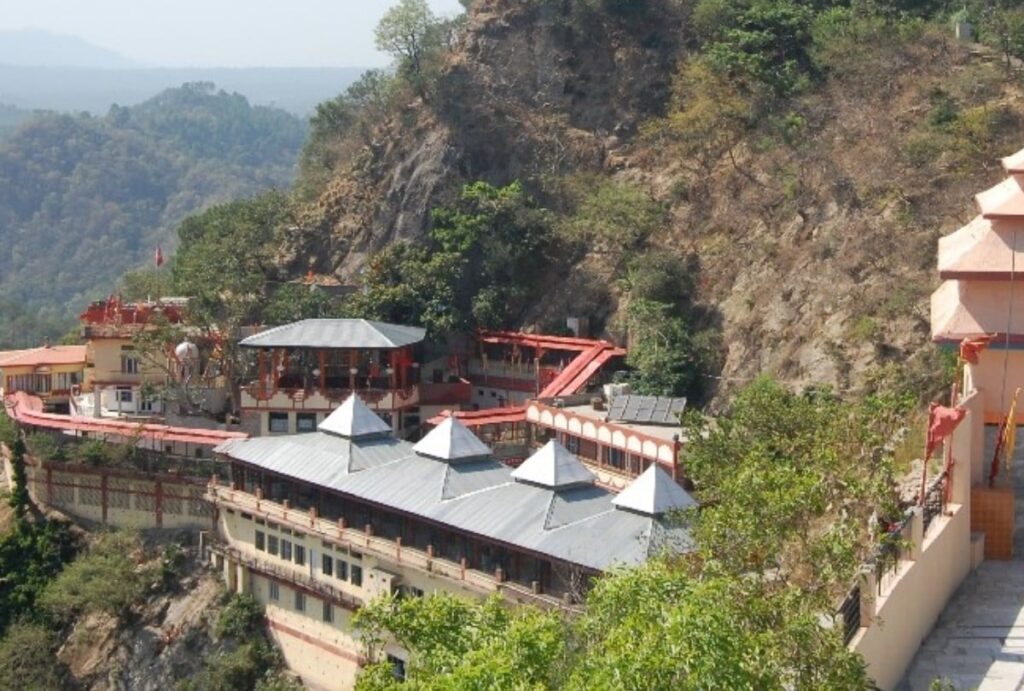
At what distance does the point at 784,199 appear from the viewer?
46.9 metres

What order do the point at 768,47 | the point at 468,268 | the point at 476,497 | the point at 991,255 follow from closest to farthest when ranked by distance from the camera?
the point at 991,255, the point at 476,497, the point at 468,268, the point at 768,47

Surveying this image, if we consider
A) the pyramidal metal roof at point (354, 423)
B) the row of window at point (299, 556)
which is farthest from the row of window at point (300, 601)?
the pyramidal metal roof at point (354, 423)

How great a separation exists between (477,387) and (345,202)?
9788 mm

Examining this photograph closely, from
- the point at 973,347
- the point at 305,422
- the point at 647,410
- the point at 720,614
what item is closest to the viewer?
the point at 720,614

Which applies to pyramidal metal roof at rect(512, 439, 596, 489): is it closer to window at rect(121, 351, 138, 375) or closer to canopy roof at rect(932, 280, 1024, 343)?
canopy roof at rect(932, 280, 1024, 343)

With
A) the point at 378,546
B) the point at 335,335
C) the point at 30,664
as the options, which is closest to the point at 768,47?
the point at 335,335

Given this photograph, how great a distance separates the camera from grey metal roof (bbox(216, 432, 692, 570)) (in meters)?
30.4

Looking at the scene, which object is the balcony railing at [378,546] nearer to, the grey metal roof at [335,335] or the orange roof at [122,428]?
the orange roof at [122,428]

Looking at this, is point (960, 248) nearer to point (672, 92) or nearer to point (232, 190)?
point (672, 92)

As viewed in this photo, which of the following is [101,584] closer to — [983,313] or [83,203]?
[983,313]

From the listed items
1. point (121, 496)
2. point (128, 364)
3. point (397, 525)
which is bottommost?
point (121, 496)

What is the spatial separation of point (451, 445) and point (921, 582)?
1682 cm

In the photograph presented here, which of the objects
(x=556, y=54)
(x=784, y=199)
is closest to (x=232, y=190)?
(x=556, y=54)

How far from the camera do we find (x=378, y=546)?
3512 cm
